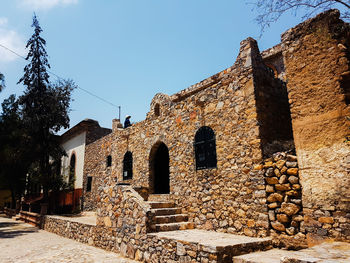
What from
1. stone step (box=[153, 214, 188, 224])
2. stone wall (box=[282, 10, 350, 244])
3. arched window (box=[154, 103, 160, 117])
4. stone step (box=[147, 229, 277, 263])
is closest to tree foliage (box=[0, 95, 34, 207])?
arched window (box=[154, 103, 160, 117])

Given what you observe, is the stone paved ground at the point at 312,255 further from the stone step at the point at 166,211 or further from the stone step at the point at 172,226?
the stone step at the point at 166,211

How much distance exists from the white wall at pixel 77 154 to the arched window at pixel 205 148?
11263mm

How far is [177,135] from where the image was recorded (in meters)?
8.44

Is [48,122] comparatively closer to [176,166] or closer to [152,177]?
[152,177]

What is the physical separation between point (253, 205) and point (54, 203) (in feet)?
45.4

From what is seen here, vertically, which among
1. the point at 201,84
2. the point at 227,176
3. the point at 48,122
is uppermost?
the point at 48,122

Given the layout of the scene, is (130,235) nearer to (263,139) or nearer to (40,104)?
(263,139)

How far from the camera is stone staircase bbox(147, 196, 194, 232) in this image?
6.46 metres

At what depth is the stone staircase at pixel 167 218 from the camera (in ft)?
21.2

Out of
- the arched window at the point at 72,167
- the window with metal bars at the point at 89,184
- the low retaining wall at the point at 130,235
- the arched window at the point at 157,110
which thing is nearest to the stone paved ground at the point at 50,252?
the low retaining wall at the point at 130,235

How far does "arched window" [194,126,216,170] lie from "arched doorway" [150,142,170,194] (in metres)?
2.30

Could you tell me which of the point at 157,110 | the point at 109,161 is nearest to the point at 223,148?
the point at 157,110

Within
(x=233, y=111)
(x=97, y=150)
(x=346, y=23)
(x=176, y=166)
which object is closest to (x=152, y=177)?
(x=176, y=166)

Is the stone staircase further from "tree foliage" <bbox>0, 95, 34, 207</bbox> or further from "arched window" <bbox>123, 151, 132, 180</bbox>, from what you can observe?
"tree foliage" <bbox>0, 95, 34, 207</bbox>
